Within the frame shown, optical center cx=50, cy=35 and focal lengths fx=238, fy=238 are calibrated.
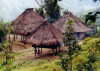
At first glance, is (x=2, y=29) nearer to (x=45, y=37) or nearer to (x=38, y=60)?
(x=45, y=37)

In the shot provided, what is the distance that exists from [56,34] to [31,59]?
137 inches

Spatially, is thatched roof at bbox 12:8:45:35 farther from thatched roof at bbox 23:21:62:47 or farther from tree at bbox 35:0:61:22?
thatched roof at bbox 23:21:62:47

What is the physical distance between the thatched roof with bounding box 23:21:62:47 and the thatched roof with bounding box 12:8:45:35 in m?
7.27

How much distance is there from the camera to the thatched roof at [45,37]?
22.8 metres

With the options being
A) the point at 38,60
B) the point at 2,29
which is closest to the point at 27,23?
the point at 2,29

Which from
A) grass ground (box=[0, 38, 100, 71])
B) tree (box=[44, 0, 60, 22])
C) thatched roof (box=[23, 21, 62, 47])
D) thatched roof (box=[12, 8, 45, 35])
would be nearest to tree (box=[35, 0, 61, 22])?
tree (box=[44, 0, 60, 22])

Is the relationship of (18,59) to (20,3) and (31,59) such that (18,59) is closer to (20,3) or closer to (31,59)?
(31,59)

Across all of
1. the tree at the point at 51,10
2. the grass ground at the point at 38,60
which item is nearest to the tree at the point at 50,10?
Result: the tree at the point at 51,10

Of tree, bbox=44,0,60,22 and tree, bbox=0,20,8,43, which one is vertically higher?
tree, bbox=44,0,60,22

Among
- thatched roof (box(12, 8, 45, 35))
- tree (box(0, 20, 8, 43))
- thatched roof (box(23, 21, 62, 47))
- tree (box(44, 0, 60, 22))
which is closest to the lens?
thatched roof (box(23, 21, 62, 47))

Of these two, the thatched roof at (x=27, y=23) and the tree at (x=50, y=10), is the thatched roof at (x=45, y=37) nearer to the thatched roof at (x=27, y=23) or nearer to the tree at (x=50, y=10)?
the thatched roof at (x=27, y=23)

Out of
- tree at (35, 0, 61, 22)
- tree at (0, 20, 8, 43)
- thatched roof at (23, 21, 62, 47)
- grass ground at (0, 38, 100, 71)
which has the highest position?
tree at (35, 0, 61, 22)

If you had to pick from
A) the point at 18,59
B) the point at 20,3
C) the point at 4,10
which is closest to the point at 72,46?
the point at 18,59

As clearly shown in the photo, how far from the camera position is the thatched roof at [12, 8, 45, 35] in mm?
31438
